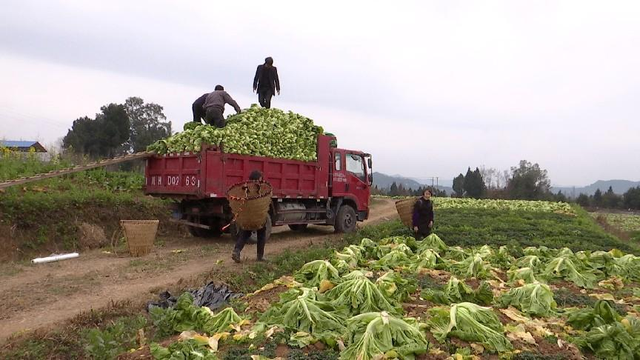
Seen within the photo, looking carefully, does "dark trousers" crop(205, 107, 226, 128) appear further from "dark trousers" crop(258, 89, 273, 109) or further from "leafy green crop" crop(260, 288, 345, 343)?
"leafy green crop" crop(260, 288, 345, 343)

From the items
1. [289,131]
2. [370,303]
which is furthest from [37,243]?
[370,303]

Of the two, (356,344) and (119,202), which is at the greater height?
(119,202)

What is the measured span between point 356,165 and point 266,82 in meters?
3.83

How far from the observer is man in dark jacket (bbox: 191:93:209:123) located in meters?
13.5

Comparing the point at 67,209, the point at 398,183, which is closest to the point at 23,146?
the point at 67,209

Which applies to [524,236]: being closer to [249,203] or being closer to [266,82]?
[266,82]

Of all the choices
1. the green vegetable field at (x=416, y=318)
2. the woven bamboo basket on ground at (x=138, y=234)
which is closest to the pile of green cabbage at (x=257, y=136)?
the woven bamboo basket on ground at (x=138, y=234)

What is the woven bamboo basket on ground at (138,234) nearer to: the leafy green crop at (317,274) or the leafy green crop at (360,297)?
the leafy green crop at (317,274)

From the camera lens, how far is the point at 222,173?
1177 cm

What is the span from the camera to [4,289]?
791 centimetres

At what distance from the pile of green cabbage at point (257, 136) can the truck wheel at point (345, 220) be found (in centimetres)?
225

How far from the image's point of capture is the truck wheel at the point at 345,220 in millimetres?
15562

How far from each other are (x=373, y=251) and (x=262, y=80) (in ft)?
23.1

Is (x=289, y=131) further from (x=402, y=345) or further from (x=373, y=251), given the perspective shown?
(x=402, y=345)
